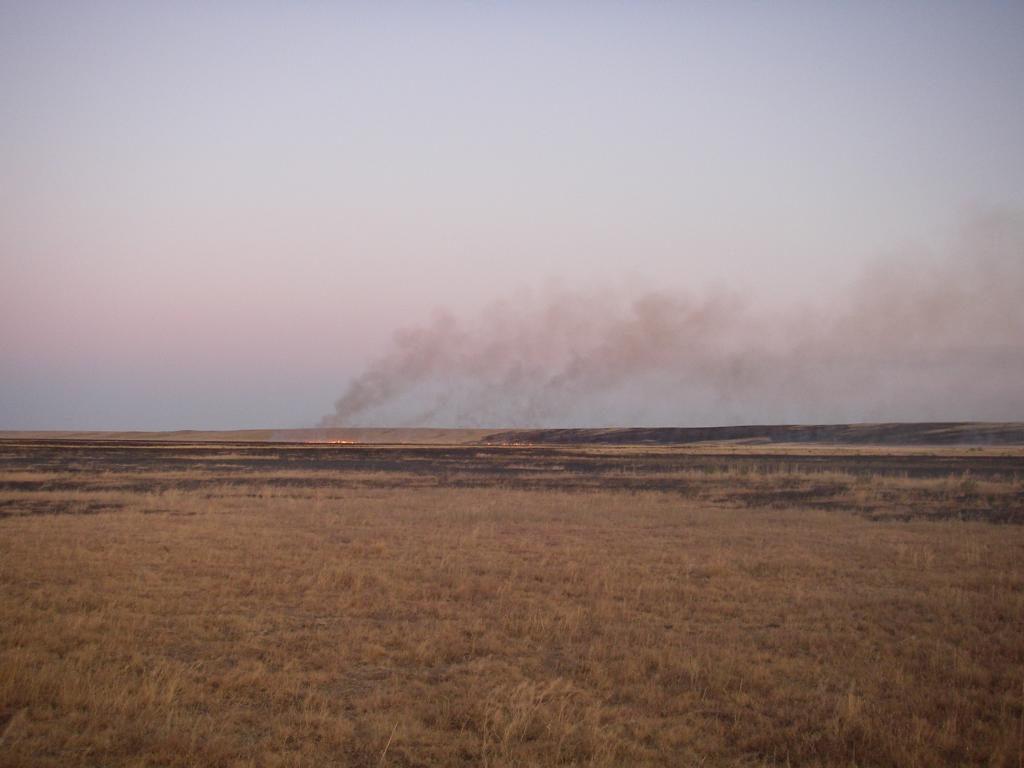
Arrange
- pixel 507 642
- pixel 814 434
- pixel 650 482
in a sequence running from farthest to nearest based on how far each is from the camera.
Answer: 1. pixel 814 434
2. pixel 650 482
3. pixel 507 642

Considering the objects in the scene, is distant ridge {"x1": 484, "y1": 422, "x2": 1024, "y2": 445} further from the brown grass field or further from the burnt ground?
the brown grass field

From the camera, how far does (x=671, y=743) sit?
20.7ft

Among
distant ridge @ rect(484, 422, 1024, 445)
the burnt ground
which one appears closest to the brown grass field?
the burnt ground

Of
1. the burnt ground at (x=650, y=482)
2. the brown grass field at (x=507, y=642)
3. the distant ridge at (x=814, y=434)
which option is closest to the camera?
the brown grass field at (x=507, y=642)

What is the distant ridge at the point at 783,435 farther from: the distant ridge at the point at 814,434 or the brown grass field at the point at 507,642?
the brown grass field at the point at 507,642

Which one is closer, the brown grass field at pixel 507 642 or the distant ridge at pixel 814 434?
the brown grass field at pixel 507 642

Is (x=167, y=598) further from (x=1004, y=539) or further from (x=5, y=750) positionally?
(x=1004, y=539)

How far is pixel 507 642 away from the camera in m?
9.12

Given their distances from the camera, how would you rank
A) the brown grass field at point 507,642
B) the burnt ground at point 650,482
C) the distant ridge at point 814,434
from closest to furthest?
the brown grass field at point 507,642, the burnt ground at point 650,482, the distant ridge at point 814,434

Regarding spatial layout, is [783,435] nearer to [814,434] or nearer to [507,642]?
[814,434]

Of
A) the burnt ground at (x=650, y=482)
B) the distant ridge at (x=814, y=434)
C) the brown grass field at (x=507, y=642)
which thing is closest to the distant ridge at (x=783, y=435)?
the distant ridge at (x=814, y=434)

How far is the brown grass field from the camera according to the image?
6.29 meters

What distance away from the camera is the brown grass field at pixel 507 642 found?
6289 millimetres

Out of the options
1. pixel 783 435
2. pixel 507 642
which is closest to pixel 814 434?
pixel 783 435
